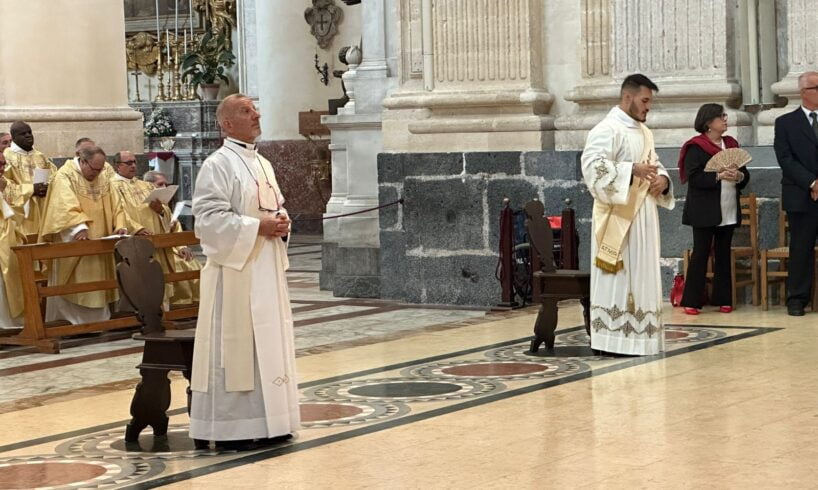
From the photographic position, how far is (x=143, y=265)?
7305 mm

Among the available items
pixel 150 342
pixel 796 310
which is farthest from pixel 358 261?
pixel 150 342

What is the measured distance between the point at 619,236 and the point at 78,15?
7632 mm

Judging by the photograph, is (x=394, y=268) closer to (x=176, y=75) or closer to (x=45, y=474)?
(x=45, y=474)

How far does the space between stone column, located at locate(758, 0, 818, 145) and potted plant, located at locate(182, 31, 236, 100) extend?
12.4 m

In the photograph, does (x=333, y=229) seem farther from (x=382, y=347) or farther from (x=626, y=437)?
(x=626, y=437)

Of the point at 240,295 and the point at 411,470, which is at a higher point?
the point at 240,295

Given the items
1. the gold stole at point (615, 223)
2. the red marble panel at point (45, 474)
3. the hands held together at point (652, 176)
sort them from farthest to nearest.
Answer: the gold stole at point (615, 223)
the hands held together at point (652, 176)
the red marble panel at point (45, 474)

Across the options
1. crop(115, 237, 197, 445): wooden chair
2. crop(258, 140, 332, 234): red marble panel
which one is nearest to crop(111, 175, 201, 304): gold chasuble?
crop(115, 237, 197, 445): wooden chair

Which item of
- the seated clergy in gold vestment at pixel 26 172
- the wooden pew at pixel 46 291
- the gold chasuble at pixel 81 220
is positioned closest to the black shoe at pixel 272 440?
the wooden pew at pixel 46 291

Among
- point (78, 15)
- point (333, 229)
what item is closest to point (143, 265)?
point (333, 229)

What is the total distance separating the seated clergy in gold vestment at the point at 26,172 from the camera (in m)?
12.3

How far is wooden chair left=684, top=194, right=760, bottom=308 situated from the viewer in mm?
11258

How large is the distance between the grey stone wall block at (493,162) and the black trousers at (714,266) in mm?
1980

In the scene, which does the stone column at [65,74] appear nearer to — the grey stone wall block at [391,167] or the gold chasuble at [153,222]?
the gold chasuble at [153,222]
